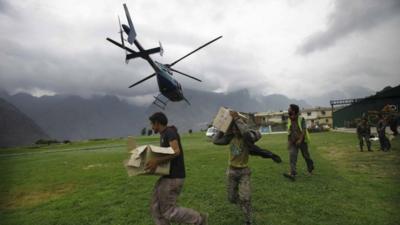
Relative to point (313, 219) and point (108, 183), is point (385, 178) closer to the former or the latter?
point (313, 219)

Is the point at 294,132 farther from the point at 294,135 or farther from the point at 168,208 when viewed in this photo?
the point at 168,208

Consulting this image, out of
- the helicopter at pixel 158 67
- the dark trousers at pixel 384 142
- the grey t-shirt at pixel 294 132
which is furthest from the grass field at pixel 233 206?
the helicopter at pixel 158 67

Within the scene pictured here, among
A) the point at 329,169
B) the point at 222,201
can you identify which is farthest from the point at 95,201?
the point at 329,169

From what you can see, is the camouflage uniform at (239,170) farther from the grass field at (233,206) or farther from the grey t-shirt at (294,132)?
the grey t-shirt at (294,132)

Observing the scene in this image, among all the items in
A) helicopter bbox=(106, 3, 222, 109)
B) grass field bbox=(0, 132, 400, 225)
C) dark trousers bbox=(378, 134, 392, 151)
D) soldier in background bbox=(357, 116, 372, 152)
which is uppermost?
helicopter bbox=(106, 3, 222, 109)

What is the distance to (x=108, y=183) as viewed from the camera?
11070 millimetres

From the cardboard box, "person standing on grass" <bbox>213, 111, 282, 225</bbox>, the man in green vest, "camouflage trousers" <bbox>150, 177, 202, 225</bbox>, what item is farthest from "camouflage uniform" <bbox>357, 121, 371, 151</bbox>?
the cardboard box

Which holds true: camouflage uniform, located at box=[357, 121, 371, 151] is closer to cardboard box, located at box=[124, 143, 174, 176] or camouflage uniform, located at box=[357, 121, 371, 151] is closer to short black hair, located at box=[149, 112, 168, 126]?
short black hair, located at box=[149, 112, 168, 126]

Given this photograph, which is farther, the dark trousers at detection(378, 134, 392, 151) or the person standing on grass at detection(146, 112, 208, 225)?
the dark trousers at detection(378, 134, 392, 151)

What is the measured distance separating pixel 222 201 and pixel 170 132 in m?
3.58

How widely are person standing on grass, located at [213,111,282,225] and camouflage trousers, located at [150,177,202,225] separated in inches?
44.8

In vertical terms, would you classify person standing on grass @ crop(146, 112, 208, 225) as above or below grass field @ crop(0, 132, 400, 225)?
above

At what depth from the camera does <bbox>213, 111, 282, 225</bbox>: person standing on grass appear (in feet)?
17.7

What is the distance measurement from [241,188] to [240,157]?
62 cm
